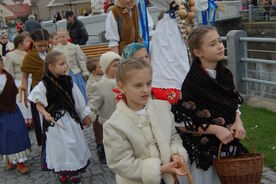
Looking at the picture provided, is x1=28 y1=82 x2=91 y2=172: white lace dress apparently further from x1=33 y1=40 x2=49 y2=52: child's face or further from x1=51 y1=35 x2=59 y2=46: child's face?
x1=51 y1=35 x2=59 y2=46: child's face

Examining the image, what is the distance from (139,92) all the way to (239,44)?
203 inches

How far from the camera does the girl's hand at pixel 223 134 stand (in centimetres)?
270

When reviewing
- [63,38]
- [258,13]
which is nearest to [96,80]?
[63,38]

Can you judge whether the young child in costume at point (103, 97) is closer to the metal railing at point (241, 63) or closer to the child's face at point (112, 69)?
the child's face at point (112, 69)

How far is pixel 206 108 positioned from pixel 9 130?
10.8ft

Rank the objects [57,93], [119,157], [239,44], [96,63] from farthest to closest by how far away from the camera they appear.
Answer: [239,44] < [96,63] < [57,93] < [119,157]

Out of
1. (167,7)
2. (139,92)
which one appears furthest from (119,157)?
(167,7)

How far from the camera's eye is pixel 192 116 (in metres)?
2.81

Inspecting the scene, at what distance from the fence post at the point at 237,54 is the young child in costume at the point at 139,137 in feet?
16.1

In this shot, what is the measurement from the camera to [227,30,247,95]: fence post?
23.3 feet

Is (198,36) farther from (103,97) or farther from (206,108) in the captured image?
(103,97)

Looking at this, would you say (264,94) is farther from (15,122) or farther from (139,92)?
(139,92)

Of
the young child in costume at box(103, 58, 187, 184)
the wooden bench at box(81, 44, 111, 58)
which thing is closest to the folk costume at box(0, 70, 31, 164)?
the young child in costume at box(103, 58, 187, 184)

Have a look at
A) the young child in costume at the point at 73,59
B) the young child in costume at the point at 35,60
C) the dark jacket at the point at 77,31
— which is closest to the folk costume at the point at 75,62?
the young child in costume at the point at 73,59
